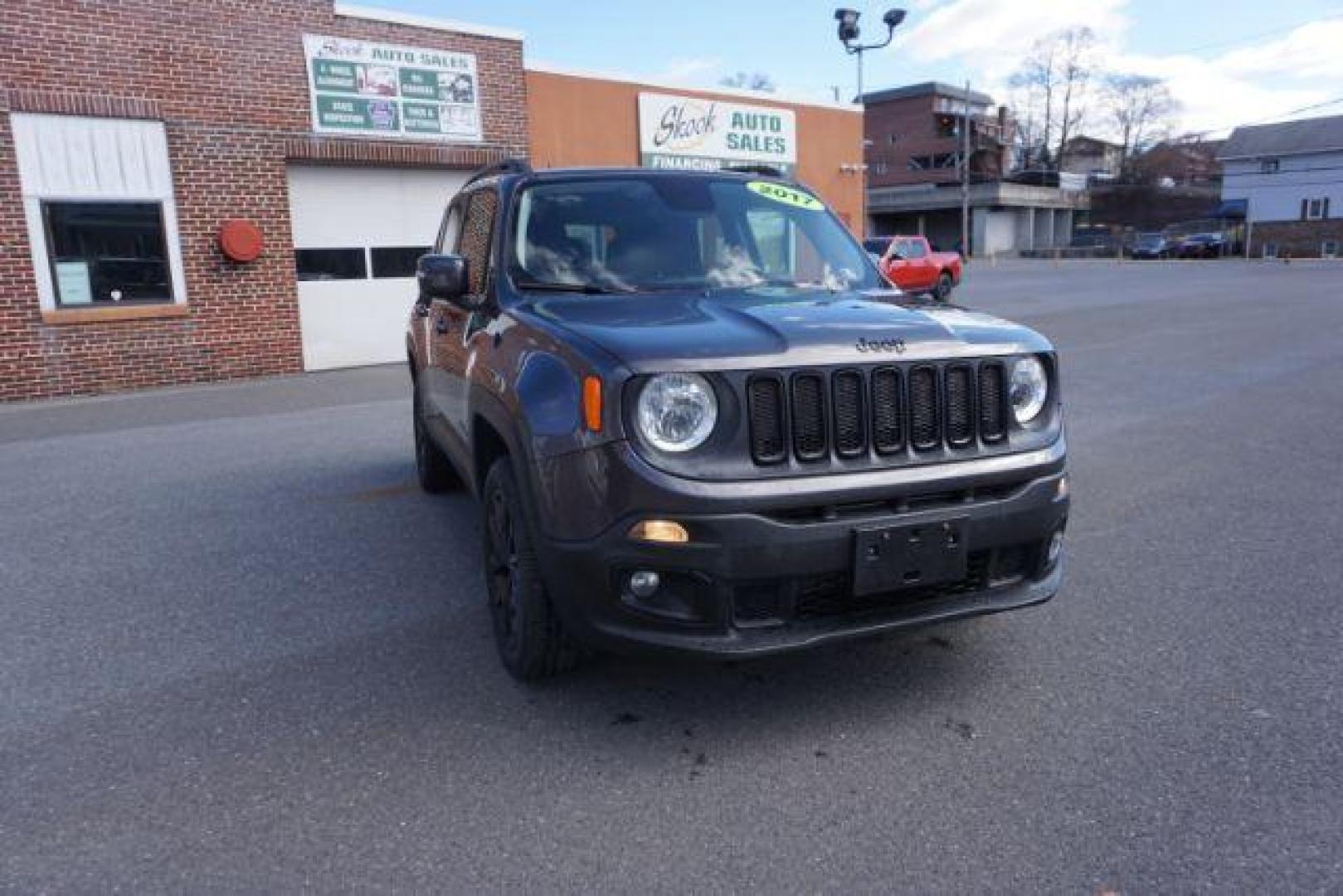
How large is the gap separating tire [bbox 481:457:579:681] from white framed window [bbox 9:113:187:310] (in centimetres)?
1003

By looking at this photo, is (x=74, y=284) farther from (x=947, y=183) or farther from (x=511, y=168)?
(x=947, y=183)

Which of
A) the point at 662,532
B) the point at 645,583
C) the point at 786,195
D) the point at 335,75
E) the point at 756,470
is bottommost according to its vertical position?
the point at 645,583

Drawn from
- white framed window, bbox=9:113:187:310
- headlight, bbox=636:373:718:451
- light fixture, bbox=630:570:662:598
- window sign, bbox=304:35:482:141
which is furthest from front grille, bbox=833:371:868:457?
window sign, bbox=304:35:482:141

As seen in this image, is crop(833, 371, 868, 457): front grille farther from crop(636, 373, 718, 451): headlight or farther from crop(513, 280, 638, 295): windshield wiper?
crop(513, 280, 638, 295): windshield wiper

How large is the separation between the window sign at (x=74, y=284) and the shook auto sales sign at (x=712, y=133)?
829 centimetres

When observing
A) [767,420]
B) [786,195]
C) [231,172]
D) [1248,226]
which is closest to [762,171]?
[786,195]

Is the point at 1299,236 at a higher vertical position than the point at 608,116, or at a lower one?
lower

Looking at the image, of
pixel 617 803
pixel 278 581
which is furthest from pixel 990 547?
pixel 278 581

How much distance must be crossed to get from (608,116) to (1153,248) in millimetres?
49600

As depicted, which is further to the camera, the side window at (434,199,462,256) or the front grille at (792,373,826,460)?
the side window at (434,199,462,256)

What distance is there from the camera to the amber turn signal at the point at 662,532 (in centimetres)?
274

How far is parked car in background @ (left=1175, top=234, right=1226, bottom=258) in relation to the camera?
5641cm

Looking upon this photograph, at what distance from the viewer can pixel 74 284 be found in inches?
446

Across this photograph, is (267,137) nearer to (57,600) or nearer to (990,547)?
(57,600)
